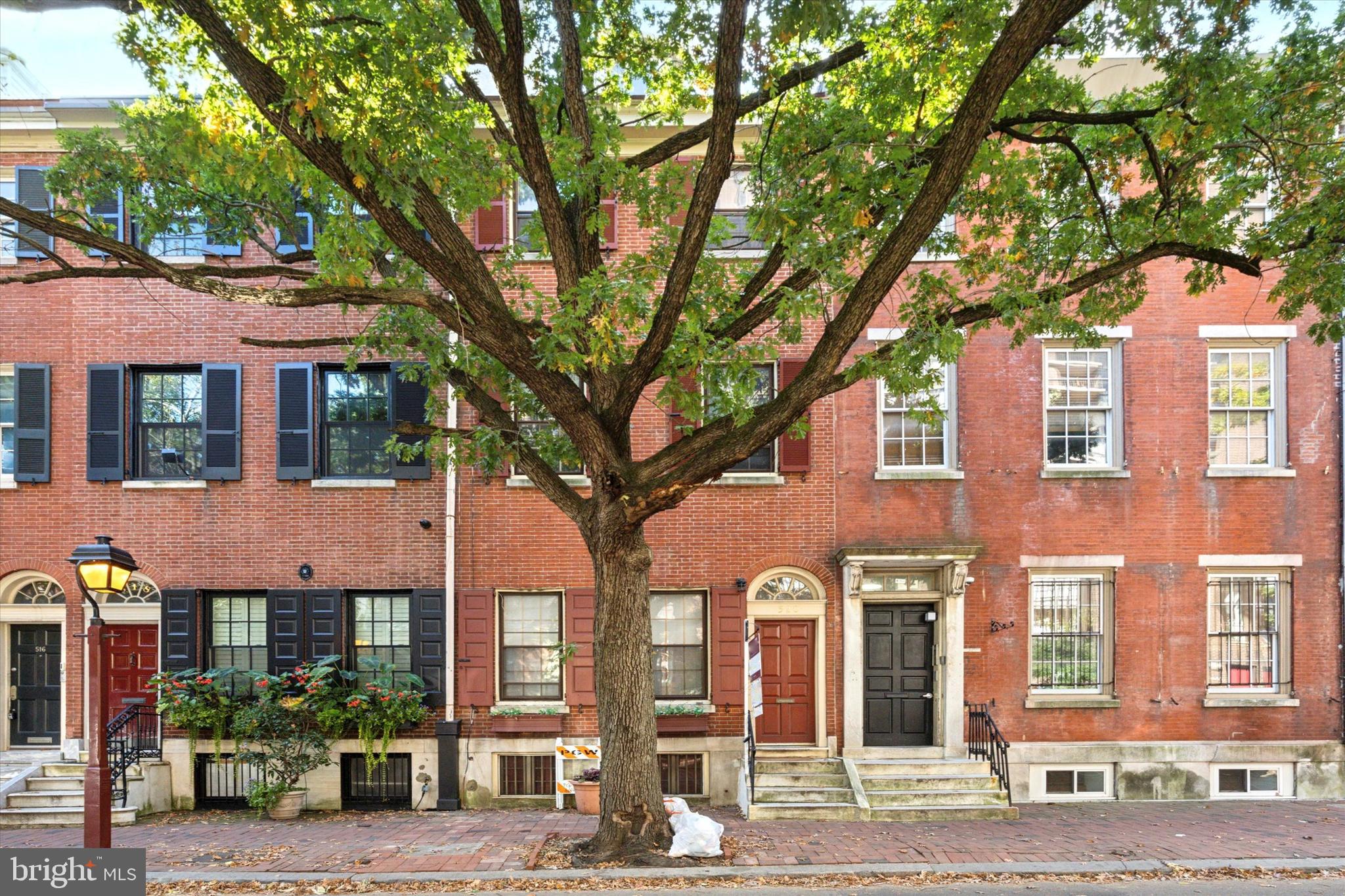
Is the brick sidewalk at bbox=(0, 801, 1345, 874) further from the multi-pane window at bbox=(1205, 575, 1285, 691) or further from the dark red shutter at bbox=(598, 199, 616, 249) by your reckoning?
the dark red shutter at bbox=(598, 199, 616, 249)

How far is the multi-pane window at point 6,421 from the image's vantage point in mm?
12148

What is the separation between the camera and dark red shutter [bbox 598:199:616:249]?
12125mm

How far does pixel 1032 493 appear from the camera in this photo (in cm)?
1181

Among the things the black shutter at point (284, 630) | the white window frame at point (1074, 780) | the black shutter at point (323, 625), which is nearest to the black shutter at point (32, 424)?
the black shutter at point (284, 630)

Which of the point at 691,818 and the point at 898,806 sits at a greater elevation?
the point at 691,818

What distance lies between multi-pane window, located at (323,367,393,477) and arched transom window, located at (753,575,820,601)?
5.98 m

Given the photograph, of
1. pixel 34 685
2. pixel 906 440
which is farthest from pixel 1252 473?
pixel 34 685

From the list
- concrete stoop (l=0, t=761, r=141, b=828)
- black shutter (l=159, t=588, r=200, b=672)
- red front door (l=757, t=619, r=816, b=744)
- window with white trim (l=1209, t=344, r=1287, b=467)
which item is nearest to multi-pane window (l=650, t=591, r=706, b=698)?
red front door (l=757, t=619, r=816, b=744)

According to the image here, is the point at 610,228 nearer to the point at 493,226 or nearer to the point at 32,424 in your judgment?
the point at 493,226

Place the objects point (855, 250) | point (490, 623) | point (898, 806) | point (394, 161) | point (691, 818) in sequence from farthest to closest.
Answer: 1. point (490, 623)
2. point (898, 806)
3. point (691, 818)
4. point (855, 250)
5. point (394, 161)

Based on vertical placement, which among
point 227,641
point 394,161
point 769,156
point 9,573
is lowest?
point 227,641

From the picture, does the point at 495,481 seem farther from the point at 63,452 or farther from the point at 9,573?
the point at 9,573

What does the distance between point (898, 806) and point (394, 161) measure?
953 cm

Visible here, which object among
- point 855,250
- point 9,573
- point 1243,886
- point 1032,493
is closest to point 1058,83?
point 855,250
